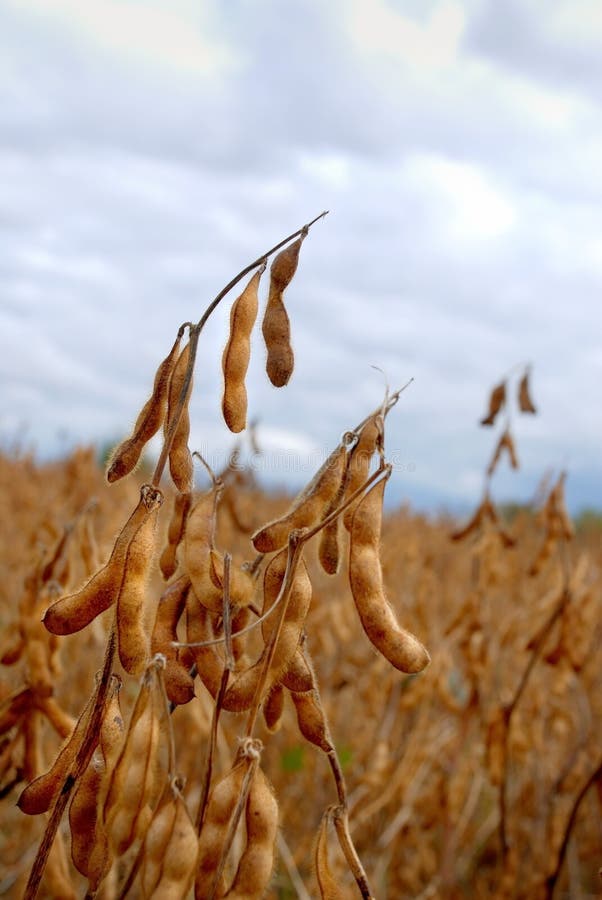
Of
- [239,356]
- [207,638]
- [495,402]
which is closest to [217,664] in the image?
[207,638]

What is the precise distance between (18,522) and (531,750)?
17.3 feet

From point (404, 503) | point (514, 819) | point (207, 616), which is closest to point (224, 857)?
point (207, 616)

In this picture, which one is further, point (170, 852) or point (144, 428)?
point (144, 428)

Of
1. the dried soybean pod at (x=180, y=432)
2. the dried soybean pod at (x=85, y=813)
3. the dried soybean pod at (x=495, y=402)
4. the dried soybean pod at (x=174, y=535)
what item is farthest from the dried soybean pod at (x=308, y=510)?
the dried soybean pod at (x=495, y=402)

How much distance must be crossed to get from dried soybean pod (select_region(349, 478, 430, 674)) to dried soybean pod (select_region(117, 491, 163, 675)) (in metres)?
0.27

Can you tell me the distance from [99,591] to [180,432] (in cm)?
24

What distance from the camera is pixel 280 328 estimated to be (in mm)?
1402

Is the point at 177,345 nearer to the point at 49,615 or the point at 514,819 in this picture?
the point at 49,615

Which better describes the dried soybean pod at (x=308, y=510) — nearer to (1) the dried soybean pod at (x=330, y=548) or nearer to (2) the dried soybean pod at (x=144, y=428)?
(1) the dried soybean pod at (x=330, y=548)

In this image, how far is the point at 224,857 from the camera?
116 cm

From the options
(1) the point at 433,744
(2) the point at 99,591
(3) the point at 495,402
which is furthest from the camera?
(1) the point at 433,744

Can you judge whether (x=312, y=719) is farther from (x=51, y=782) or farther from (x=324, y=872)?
(x=51, y=782)

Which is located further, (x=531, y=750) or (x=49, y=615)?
(x=531, y=750)

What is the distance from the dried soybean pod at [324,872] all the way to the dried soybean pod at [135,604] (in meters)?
0.34
